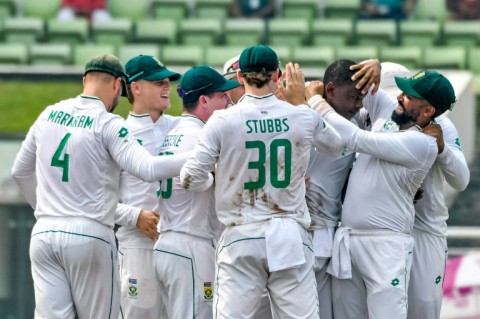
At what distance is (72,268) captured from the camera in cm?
761

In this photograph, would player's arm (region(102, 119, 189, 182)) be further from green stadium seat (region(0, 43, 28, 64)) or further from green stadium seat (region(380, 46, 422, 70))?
green stadium seat (region(0, 43, 28, 64))

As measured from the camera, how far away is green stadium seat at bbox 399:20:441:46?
1669 centimetres

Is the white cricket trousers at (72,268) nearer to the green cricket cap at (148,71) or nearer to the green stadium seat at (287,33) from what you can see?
the green cricket cap at (148,71)

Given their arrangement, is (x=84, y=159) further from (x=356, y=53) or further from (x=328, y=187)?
(x=356, y=53)

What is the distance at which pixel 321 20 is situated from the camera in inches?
686

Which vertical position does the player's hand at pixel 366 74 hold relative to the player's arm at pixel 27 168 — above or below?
above

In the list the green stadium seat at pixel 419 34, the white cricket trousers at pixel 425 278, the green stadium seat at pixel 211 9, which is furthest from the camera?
the green stadium seat at pixel 211 9

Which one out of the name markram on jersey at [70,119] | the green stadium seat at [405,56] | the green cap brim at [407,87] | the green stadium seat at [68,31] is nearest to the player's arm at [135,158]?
the name markram on jersey at [70,119]

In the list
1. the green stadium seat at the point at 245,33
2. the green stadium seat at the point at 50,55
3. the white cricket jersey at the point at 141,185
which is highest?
the white cricket jersey at the point at 141,185

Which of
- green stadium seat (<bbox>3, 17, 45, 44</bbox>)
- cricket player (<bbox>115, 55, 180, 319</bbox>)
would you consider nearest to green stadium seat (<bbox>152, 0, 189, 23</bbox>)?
green stadium seat (<bbox>3, 17, 45, 44</bbox>)

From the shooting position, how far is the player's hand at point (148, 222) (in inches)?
323

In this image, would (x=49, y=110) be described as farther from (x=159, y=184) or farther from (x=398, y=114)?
(x=398, y=114)

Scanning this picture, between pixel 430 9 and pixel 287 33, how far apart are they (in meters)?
2.05

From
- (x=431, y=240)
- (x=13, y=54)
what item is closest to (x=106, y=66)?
(x=431, y=240)
